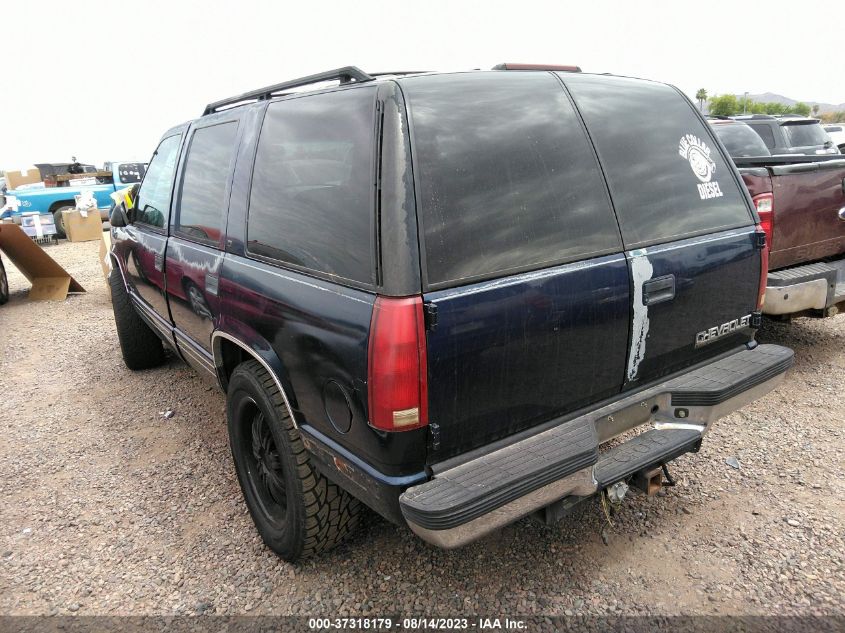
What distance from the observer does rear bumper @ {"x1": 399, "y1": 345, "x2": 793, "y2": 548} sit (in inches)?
69.8

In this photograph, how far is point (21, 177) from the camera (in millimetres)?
18062

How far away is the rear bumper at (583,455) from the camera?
1.77 m

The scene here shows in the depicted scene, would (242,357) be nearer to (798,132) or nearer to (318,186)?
(318,186)

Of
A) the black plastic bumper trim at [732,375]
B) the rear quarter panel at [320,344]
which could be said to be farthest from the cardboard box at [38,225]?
the black plastic bumper trim at [732,375]

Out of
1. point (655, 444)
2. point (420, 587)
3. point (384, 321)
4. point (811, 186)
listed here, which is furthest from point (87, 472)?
point (811, 186)

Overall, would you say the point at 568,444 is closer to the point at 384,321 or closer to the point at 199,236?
the point at 384,321

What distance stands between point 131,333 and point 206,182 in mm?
2475

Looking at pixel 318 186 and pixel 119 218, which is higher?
pixel 318 186

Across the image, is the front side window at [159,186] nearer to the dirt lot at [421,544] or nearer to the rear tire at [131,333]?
the rear tire at [131,333]

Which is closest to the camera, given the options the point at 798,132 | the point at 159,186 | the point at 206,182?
the point at 206,182

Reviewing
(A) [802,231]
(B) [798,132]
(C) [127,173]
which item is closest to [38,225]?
(C) [127,173]

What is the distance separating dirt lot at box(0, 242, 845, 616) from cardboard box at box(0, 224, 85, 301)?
16.1 feet

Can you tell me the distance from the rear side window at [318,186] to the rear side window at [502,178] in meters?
0.20

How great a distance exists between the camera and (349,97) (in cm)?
209
